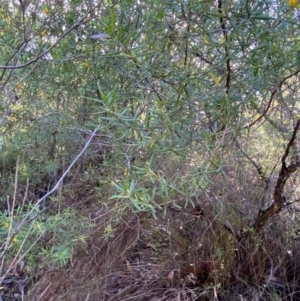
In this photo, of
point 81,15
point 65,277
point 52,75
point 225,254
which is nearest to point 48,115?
point 52,75

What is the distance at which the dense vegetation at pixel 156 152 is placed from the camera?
1.07 metres

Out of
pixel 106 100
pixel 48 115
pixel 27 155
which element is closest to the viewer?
pixel 106 100

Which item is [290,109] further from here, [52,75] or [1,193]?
[1,193]

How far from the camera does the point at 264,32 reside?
3.13 feet

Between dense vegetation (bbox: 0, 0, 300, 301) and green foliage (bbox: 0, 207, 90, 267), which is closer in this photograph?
dense vegetation (bbox: 0, 0, 300, 301)

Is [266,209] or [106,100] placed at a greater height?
[106,100]

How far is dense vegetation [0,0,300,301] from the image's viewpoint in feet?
3.51

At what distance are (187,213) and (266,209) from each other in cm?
33

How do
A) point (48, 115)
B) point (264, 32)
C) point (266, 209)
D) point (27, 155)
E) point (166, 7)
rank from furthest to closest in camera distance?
1. point (27, 155)
2. point (48, 115)
3. point (266, 209)
4. point (166, 7)
5. point (264, 32)

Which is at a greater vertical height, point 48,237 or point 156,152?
Result: point 156,152

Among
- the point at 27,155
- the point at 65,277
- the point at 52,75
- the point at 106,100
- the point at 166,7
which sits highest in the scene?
the point at 166,7

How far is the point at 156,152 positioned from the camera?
0.99m

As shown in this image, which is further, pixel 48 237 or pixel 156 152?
pixel 48 237

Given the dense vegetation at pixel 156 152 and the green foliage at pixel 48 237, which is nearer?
the dense vegetation at pixel 156 152
